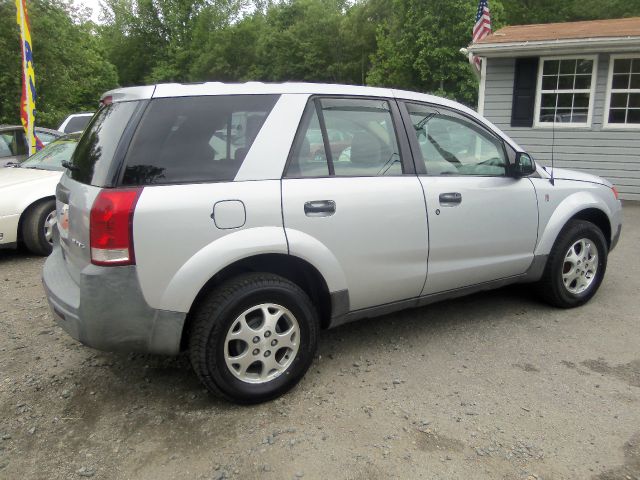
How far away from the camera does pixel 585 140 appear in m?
10.6

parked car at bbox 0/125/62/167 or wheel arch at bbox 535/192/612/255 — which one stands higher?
parked car at bbox 0/125/62/167

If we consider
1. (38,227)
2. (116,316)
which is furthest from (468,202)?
(38,227)

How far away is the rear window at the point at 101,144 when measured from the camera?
2.91 meters

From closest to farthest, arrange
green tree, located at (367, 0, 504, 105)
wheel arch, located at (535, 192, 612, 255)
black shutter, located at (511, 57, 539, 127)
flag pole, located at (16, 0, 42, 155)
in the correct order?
wheel arch, located at (535, 192, 612, 255) → flag pole, located at (16, 0, 42, 155) → black shutter, located at (511, 57, 539, 127) → green tree, located at (367, 0, 504, 105)

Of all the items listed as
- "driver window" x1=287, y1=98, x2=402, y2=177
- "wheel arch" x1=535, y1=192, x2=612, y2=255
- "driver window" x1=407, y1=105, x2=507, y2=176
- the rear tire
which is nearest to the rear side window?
"driver window" x1=287, y1=98, x2=402, y2=177

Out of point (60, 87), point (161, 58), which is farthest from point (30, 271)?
point (161, 58)

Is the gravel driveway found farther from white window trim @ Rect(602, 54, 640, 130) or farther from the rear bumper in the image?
white window trim @ Rect(602, 54, 640, 130)

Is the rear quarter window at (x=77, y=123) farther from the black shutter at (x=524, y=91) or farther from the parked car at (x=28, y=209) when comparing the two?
the black shutter at (x=524, y=91)

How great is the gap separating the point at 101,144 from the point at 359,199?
1.48 metres

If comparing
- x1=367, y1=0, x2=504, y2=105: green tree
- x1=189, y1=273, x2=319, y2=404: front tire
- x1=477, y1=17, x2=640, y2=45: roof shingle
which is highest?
x1=367, y1=0, x2=504, y2=105: green tree

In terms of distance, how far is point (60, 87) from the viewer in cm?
1762

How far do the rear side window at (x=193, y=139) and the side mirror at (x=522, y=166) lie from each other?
1.99m

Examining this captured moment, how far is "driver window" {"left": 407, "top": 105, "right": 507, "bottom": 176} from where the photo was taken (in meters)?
3.79

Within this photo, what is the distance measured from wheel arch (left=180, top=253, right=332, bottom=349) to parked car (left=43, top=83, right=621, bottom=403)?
0.01 metres
